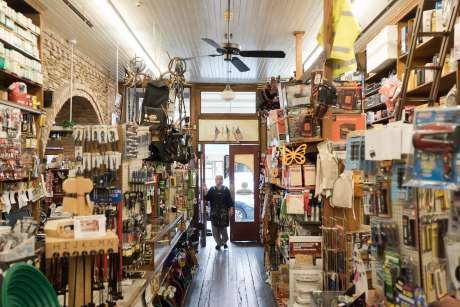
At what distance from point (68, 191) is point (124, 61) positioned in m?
7.32

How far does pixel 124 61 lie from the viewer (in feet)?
30.6

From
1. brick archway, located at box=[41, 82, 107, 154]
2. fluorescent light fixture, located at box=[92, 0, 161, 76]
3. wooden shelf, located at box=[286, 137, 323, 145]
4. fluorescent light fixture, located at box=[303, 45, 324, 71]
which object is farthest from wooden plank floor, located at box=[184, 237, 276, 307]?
fluorescent light fixture, located at box=[303, 45, 324, 71]

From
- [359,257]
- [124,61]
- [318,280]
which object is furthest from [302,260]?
[124,61]

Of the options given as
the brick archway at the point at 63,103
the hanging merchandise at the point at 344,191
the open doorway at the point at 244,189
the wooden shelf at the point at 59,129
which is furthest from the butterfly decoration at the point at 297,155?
the open doorway at the point at 244,189

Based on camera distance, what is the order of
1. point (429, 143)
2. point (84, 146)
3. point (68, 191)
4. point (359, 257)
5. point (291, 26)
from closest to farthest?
point (429, 143)
point (68, 191)
point (359, 257)
point (84, 146)
point (291, 26)

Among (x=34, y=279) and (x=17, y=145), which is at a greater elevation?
(x=17, y=145)

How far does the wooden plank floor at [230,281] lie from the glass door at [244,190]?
1.03m

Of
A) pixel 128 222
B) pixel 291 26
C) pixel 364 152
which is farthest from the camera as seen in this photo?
pixel 291 26

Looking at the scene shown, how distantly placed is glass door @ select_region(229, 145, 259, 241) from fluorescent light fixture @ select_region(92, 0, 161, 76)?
12.3 feet

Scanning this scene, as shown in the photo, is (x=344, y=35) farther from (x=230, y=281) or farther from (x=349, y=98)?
(x=230, y=281)

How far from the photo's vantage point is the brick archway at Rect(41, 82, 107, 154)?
6.71 m

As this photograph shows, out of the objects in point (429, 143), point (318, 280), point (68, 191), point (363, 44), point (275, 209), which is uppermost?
point (363, 44)

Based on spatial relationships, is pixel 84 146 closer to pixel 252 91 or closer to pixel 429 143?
pixel 429 143

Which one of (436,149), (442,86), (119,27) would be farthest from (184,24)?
(436,149)
